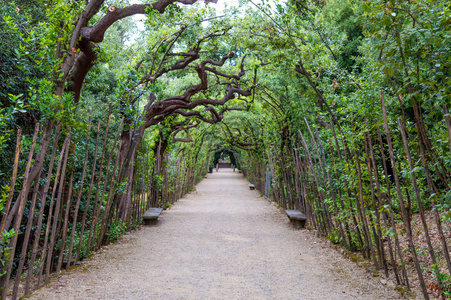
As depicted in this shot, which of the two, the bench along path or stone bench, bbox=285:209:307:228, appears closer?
the bench along path

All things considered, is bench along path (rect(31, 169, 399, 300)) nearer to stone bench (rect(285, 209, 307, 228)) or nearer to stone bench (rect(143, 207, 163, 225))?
stone bench (rect(285, 209, 307, 228))

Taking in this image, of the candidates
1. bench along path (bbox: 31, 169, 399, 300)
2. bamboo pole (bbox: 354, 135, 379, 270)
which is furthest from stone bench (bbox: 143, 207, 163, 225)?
bamboo pole (bbox: 354, 135, 379, 270)

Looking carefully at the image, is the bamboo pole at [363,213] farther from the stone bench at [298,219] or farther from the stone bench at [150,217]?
the stone bench at [150,217]

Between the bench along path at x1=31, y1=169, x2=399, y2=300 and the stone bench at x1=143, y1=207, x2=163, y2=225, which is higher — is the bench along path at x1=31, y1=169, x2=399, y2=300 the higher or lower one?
the lower one

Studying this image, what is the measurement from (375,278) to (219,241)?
9.03ft

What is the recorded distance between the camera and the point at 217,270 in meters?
4.11

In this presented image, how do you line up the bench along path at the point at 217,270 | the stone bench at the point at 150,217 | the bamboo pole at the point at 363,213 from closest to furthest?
the bench along path at the point at 217,270
the bamboo pole at the point at 363,213
the stone bench at the point at 150,217

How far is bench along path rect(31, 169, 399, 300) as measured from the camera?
129 inches

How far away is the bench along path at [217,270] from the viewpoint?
3.28m

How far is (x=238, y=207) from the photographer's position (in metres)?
10.5

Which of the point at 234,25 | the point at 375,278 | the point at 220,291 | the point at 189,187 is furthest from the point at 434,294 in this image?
the point at 189,187

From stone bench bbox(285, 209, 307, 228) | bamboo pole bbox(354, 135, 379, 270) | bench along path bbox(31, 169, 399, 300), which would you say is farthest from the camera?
stone bench bbox(285, 209, 307, 228)

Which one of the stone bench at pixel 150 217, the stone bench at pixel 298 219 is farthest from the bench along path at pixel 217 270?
the stone bench at pixel 150 217

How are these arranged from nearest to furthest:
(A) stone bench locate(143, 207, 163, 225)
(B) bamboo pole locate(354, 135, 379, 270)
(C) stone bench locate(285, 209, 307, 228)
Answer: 1. (B) bamboo pole locate(354, 135, 379, 270)
2. (C) stone bench locate(285, 209, 307, 228)
3. (A) stone bench locate(143, 207, 163, 225)
